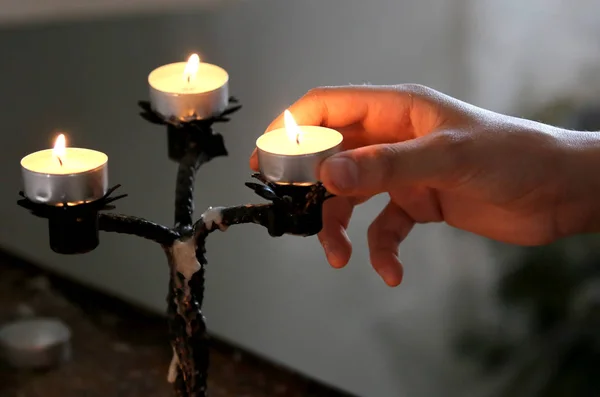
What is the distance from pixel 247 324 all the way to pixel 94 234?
3.12ft

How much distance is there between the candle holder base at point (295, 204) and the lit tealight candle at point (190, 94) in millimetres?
183

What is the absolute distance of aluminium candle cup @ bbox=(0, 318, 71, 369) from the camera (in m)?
1.29

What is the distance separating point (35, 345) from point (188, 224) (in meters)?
0.80

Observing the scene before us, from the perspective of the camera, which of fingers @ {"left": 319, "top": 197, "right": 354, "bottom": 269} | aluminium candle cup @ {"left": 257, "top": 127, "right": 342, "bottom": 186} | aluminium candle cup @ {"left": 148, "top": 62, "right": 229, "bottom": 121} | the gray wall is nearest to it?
aluminium candle cup @ {"left": 257, "top": 127, "right": 342, "bottom": 186}

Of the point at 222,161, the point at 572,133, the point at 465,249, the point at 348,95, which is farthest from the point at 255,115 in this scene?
the point at 572,133

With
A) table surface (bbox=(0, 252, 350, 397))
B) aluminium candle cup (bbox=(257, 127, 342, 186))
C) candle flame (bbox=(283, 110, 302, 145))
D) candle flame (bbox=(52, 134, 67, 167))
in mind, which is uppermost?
candle flame (bbox=(283, 110, 302, 145))

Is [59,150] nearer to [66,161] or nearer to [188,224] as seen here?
[66,161]

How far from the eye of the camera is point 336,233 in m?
0.84

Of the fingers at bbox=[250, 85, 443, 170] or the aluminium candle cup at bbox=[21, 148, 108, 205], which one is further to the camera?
the fingers at bbox=[250, 85, 443, 170]

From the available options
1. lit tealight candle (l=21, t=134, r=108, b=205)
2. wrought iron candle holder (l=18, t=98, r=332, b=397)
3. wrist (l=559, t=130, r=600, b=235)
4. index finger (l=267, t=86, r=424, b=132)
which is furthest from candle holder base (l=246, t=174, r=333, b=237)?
wrist (l=559, t=130, r=600, b=235)

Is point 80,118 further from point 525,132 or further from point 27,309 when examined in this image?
point 525,132

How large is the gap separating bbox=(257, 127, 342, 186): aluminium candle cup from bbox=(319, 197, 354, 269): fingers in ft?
0.99

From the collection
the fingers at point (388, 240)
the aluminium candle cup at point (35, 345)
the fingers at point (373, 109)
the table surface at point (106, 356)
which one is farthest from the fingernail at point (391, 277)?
the aluminium candle cup at point (35, 345)

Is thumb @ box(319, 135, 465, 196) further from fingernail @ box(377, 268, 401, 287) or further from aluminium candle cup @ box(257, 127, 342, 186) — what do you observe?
fingernail @ box(377, 268, 401, 287)
